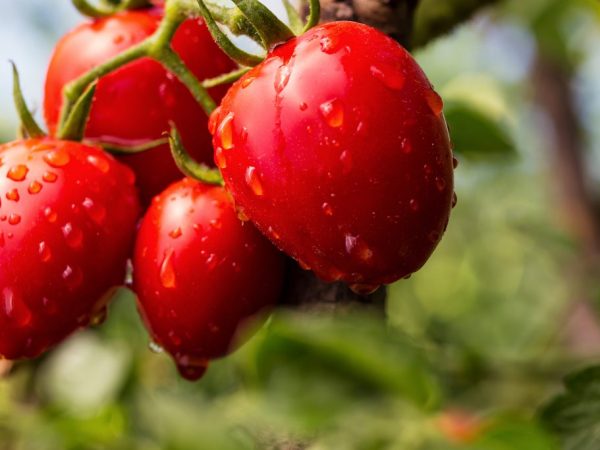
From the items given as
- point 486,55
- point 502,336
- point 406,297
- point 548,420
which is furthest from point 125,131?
point 486,55

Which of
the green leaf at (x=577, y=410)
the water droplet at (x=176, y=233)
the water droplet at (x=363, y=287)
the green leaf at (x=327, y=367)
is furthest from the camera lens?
the green leaf at (x=577, y=410)

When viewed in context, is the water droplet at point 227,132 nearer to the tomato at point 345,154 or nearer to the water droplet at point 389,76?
the tomato at point 345,154

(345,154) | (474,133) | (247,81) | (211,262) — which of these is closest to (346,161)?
(345,154)

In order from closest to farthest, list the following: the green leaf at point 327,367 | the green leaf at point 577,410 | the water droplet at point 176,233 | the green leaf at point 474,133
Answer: the green leaf at point 327,367 → the water droplet at point 176,233 → the green leaf at point 577,410 → the green leaf at point 474,133

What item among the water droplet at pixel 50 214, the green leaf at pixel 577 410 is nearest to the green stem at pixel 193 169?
the water droplet at pixel 50 214

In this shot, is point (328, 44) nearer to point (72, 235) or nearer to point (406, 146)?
point (406, 146)

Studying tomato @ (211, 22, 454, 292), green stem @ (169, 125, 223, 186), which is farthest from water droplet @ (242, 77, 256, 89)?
green stem @ (169, 125, 223, 186)

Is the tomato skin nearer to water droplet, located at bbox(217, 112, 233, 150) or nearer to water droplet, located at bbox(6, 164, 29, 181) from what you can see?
water droplet, located at bbox(6, 164, 29, 181)

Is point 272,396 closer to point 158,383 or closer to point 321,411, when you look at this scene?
point 321,411
